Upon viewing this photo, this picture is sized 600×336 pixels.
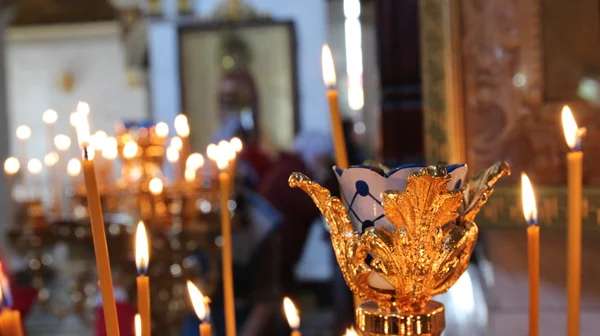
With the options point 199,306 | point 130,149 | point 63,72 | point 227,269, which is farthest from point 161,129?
point 63,72

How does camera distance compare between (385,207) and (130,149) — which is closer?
(385,207)

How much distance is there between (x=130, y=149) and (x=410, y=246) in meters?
1.45

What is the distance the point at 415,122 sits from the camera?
4.76ft

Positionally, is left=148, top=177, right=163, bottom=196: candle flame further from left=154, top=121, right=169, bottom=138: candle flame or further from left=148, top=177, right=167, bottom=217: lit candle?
left=154, top=121, right=169, bottom=138: candle flame

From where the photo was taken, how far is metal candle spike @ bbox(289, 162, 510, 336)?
49 centimetres

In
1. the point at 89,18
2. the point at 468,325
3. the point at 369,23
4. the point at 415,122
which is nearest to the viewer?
the point at 468,325

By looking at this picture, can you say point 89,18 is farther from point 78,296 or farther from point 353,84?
point 78,296

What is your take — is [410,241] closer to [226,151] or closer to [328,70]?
[328,70]

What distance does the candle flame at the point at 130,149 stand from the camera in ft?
6.11

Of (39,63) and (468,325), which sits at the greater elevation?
(39,63)

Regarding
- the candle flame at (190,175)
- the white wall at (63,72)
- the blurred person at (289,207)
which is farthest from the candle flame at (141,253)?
the white wall at (63,72)

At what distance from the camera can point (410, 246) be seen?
1.65 ft

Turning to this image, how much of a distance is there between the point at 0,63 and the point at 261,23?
2434mm

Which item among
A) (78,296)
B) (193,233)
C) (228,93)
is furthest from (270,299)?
(228,93)
